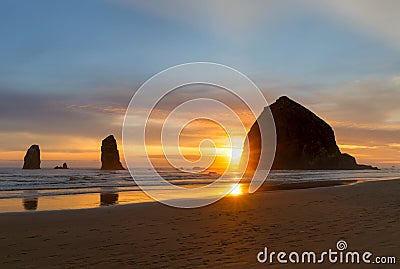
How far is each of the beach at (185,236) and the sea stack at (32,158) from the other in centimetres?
9712

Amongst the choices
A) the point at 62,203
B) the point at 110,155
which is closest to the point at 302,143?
the point at 110,155

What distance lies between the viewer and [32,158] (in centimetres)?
10288

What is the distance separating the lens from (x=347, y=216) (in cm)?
1153

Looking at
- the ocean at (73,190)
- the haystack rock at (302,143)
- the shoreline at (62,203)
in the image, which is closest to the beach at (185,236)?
the shoreline at (62,203)

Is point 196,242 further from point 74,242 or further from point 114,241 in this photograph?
point 74,242

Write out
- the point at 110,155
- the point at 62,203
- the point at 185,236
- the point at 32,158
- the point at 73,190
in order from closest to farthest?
the point at 185,236 < the point at 62,203 < the point at 73,190 < the point at 32,158 < the point at 110,155

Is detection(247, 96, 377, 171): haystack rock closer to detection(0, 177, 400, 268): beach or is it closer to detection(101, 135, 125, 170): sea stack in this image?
detection(101, 135, 125, 170): sea stack

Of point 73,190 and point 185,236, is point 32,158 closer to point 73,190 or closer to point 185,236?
point 73,190

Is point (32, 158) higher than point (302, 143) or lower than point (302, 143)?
lower

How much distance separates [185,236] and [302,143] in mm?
132532

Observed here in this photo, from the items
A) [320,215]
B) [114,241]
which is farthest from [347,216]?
[114,241]

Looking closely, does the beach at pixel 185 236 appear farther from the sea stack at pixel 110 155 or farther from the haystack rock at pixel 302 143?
the haystack rock at pixel 302 143

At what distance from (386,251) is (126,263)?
4903 millimetres

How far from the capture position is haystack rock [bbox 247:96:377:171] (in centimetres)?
12912
